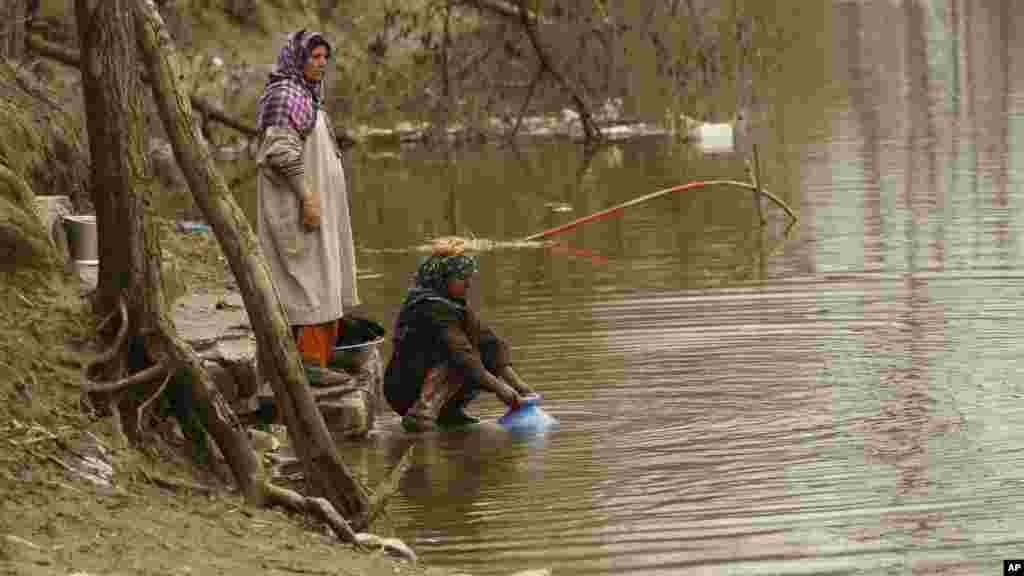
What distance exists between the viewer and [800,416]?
9.41m

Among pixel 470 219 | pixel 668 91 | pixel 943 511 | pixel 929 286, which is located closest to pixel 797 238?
pixel 929 286

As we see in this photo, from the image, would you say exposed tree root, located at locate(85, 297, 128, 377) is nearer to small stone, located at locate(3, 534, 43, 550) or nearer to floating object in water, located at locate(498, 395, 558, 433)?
small stone, located at locate(3, 534, 43, 550)

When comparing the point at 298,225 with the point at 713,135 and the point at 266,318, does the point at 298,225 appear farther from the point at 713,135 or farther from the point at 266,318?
the point at 713,135

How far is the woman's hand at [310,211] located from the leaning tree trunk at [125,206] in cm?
177

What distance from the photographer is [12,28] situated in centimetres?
1300

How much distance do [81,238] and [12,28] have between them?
3638 mm

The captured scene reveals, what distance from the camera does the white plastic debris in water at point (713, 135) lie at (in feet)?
87.9

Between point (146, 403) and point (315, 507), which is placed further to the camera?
point (146, 403)

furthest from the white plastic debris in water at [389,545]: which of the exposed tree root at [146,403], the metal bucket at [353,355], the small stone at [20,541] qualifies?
the metal bucket at [353,355]

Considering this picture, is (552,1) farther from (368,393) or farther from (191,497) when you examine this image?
(191,497)

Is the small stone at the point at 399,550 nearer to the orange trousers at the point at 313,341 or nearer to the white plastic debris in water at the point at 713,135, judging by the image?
the orange trousers at the point at 313,341

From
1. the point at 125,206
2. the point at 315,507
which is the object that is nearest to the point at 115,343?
the point at 125,206

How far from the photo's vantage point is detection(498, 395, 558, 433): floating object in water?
9492mm

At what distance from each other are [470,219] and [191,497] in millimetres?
13317
